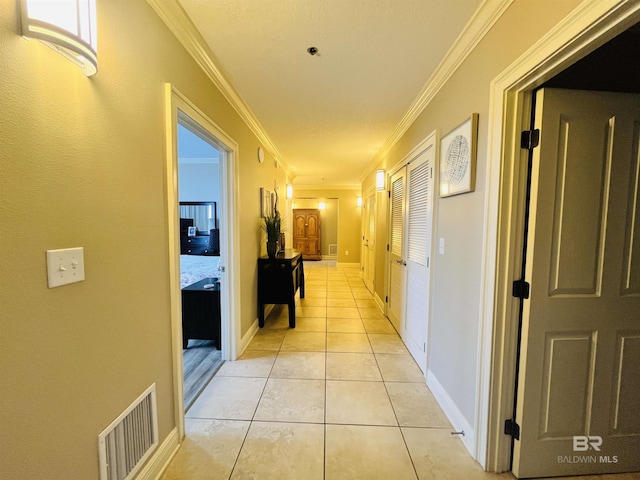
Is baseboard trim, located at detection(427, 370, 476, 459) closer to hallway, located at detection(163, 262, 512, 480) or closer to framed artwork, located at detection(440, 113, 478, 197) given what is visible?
hallway, located at detection(163, 262, 512, 480)

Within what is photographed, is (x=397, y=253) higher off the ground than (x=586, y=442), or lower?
higher

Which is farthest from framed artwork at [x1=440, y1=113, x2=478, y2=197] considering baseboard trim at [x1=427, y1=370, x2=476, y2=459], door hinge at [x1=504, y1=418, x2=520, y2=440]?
baseboard trim at [x1=427, y1=370, x2=476, y2=459]

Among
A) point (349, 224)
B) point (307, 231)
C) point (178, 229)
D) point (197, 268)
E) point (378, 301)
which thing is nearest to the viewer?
point (178, 229)

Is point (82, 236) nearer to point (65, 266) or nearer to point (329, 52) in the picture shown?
point (65, 266)

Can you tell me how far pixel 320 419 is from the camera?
175cm

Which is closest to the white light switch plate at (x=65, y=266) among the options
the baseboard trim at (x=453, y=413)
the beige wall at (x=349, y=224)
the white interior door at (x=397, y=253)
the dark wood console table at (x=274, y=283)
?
the baseboard trim at (x=453, y=413)

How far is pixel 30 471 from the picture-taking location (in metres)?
0.77

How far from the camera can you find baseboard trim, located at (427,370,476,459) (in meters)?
1.50

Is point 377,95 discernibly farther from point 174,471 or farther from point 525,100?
point 174,471

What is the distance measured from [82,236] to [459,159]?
1.94 metres

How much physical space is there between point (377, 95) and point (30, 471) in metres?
2.86

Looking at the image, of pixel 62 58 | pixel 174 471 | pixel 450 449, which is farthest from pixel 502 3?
pixel 174 471

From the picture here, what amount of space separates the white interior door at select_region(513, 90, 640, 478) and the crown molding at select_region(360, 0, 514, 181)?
51 centimetres

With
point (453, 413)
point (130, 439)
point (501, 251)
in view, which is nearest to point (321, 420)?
point (453, 413)
